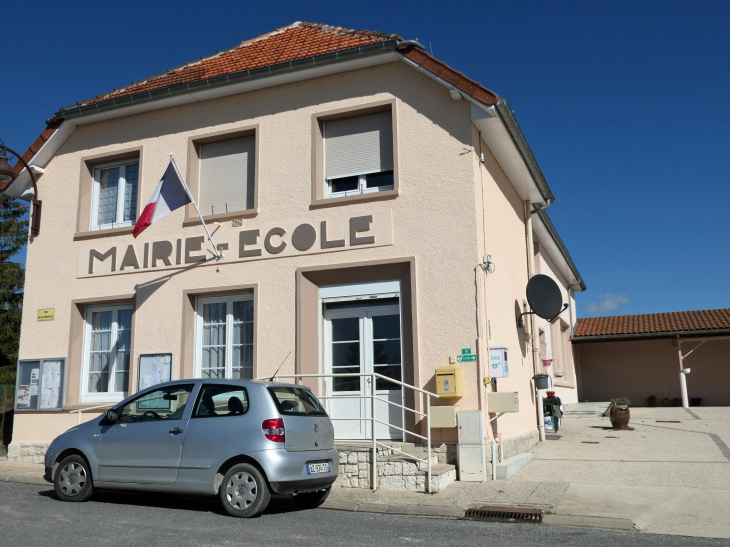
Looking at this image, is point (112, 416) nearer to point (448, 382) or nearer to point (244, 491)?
point (244, 491)

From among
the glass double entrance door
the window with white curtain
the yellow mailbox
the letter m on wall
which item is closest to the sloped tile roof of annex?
the letter m on wall

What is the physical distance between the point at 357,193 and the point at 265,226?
1.63 meters

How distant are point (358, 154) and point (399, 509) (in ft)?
19.0

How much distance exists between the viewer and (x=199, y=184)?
40.4 feet

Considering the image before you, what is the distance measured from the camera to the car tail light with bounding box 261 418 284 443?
7266 millimetres

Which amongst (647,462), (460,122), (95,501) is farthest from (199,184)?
(647,462)

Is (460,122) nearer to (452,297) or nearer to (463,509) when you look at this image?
(452,297)

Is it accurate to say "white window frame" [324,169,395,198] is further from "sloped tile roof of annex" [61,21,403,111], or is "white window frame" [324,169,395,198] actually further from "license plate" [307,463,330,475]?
"license plate" [307,463,330,475]

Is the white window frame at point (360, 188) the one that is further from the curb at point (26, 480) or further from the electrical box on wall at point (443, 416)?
the curb at point (26, 480)

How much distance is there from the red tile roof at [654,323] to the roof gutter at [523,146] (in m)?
11.5

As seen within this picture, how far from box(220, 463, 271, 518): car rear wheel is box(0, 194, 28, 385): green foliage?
20009 millimetres

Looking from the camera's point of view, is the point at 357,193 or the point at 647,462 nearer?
the point at 647,462

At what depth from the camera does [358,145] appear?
11250mm

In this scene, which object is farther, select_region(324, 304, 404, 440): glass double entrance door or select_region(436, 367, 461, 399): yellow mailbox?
select_region(324, 304, 404, 440): glass double entrance door
